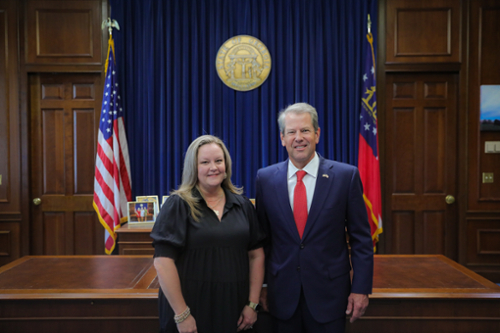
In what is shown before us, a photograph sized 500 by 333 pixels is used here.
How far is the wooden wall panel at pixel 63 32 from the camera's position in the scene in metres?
3.88

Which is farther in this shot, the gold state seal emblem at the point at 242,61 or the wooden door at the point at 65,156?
the wooden door at the point at 65,156

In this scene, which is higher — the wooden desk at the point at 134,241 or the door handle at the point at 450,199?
the door handle at the point at 450,199

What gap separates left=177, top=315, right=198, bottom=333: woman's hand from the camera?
1.41m

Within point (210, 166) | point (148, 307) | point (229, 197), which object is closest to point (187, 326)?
point (148, 307)

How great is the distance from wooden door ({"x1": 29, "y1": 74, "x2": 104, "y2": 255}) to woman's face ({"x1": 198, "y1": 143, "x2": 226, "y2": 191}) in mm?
2902

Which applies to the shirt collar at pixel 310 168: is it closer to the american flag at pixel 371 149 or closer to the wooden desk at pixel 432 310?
the wooden desk at pixel 432 310

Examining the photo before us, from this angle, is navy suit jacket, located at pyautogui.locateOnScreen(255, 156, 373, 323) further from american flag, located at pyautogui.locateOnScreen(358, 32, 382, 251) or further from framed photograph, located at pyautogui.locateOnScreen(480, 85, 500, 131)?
framed photograph, located at pyautogui.locateOnScreen(480, 85, 500, 131)

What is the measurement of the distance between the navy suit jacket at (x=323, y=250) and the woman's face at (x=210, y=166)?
26 centimetres

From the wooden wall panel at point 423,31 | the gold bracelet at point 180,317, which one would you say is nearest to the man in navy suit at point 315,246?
the gold bracelet at point 180,317

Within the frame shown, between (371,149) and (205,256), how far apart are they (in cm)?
Result: 277

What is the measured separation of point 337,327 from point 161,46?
3.40 meters

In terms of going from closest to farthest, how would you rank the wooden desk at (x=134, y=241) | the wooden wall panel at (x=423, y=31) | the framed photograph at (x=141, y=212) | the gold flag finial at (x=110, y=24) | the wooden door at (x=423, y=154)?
the wooden desk at (x=134, y=241)
the framed photograph at (x=141, y=212)
the gold flag finial at (x=110, y=24)
the wooden wall panel at (x=423, y=31)
the wooden door at (x=423, y=154)

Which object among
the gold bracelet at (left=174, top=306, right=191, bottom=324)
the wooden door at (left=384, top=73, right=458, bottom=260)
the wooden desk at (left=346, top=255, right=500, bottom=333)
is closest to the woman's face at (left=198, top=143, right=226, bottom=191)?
the gold bracelet at (left=174, top=306, right=191, bottom=324)

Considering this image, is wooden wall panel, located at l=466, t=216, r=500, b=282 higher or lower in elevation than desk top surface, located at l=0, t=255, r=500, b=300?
lower
